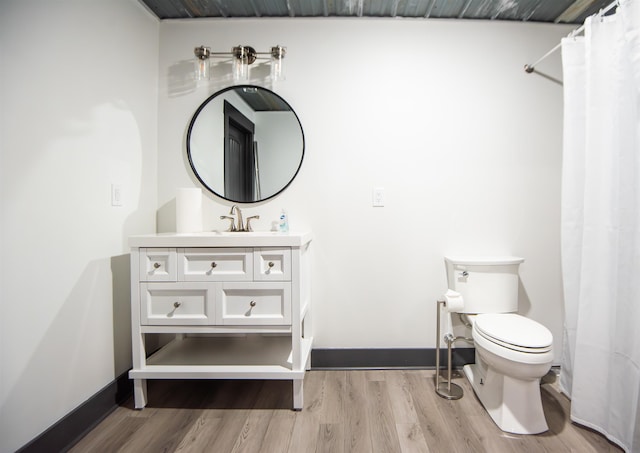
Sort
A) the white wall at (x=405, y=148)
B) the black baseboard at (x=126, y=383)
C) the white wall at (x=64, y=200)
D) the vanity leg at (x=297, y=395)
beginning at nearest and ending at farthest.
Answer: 1. the white wall at (x=64, y=200)
2. the black baseboard at (x=126, y=383)
3. the vanity leg at (x=297, y=395)
4. the white wall at (x=405, y=148)

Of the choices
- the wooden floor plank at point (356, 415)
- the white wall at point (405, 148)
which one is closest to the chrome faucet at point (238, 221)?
the white wall at point (405, 148)

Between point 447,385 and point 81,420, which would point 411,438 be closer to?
point 447,385

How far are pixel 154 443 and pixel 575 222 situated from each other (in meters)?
2.28

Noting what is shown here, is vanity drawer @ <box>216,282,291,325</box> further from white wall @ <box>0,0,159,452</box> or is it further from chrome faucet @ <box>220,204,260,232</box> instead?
white wall @ <box>0,0,159,452</box>

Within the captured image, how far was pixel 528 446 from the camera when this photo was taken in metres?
1.27

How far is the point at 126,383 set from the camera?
162cm

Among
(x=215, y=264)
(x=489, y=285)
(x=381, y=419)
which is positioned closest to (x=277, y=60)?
(x=215, y=264)

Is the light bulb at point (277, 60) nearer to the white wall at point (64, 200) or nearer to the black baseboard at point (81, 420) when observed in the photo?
the white wall at point (64, 200)

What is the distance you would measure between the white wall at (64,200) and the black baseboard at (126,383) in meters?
0.04

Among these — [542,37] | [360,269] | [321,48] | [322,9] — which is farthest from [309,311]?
[542,37]

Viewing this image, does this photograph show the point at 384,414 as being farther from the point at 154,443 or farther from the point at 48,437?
the point at 48,437

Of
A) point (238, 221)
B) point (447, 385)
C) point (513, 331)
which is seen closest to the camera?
point (513, 331)

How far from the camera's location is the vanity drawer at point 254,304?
143 centimetres

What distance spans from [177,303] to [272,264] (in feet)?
1.64
